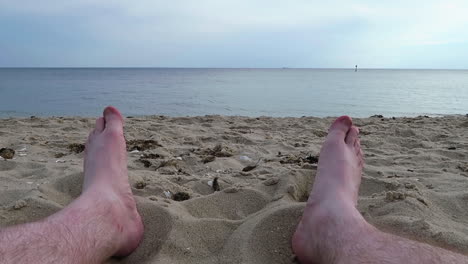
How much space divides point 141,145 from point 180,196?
1452 mm

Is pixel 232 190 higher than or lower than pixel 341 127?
lower

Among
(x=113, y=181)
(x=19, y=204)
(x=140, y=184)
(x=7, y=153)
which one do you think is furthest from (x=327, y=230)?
(x=7, y=153)

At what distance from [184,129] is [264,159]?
186 centimetres

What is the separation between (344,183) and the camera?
5.57 feet

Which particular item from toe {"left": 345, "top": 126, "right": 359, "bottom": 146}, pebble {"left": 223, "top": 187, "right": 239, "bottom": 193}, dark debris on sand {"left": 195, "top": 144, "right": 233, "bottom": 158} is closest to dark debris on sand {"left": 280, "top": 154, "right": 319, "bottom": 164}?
dark debris on sand {"left": 195, "top": 144, "right": 233, "bottom": 158}

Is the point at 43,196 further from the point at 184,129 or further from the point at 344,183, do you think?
the point at 184,129

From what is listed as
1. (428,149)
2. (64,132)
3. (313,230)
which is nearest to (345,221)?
(313,230)

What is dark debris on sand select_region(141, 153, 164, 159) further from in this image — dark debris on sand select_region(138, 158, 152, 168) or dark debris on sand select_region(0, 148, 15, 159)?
dark debris on sand select_region(0, 148, 15, 159)

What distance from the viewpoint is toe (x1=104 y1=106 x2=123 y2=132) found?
2143 mm

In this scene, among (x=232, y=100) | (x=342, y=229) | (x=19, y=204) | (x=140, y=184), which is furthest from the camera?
(x=232, y=100)

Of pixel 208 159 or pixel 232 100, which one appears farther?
pixel 232 100

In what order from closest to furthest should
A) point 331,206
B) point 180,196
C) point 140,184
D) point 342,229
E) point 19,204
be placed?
point 342,229 → point 331,206 → point 19,204 → point 180,196 → point 140,184

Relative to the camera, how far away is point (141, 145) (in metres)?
3.29

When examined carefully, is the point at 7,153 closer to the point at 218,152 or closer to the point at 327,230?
the point at 218,152
